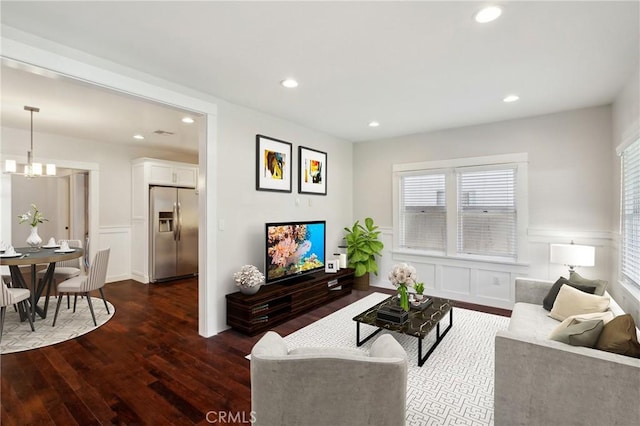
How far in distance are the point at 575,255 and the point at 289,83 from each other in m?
3.55

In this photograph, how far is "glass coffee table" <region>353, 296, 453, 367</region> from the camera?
2.60 meters

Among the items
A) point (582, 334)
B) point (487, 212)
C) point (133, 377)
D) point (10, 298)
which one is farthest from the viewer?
point (487, 212)

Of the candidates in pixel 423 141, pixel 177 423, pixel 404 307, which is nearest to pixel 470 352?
pixel 404 307

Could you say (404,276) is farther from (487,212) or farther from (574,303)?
(487,212)

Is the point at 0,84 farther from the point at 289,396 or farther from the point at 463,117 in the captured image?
the point at 463,117

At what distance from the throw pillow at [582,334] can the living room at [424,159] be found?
1.15 m

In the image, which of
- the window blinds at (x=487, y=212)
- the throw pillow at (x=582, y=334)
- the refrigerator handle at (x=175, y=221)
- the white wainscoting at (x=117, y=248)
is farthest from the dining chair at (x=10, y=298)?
the window blinds at (x=487, y=212)

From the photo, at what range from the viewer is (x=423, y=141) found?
4.89 m

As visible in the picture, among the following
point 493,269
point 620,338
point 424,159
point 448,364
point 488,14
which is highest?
point 488,14

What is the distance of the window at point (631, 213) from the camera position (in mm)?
2676

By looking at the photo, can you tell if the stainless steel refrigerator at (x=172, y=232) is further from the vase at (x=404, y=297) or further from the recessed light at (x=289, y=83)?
the vase at (x=404, y=297)

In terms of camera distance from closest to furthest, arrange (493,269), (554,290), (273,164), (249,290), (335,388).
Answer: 1. (335,388)
2. (554,290)
3. (249,290)
4. (273,164)
5. (493,269)

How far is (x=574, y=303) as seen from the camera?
8.36 feet

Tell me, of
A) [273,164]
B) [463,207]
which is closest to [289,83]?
[273,164]
